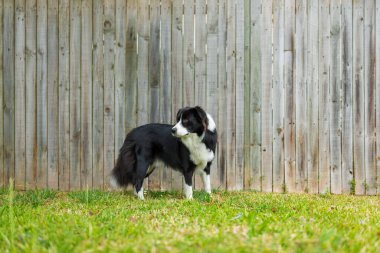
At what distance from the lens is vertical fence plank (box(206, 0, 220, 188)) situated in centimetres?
639

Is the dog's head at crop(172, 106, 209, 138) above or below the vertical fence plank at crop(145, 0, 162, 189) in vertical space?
below

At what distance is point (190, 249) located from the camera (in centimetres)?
240

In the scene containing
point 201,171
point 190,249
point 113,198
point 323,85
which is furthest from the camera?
point 323,85

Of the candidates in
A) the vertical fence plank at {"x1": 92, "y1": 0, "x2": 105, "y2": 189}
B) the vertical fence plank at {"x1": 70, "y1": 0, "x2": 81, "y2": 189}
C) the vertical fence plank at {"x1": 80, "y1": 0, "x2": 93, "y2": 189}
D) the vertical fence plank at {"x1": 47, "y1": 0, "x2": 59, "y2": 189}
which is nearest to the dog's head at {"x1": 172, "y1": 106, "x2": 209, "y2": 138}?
the vertical fence plank at {"x1": 92, "y1": 0, "x2": 105, "y2": 189}

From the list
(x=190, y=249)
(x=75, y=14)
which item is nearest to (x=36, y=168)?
(x=75, y=14)

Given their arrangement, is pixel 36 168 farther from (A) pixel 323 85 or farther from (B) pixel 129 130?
(A) pixel 323 85

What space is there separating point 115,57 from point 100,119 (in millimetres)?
840

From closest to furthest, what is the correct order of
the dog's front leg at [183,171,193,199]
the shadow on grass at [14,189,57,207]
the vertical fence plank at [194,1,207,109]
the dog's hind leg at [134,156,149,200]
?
the shadow on grass at [14,189,57,207], the dog's front leg at [183,171,193,199], the dog's hind leg at [134,156,149,200], the vertical fence plank at [194,1,207,109]

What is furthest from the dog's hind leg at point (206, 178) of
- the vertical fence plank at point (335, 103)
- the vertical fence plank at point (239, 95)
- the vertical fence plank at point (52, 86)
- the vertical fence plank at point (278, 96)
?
the vertical fence plank at point (52, 86)

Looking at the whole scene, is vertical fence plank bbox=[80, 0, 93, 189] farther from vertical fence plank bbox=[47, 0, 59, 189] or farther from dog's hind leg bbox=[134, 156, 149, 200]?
dog's hind leg bbox=[134, 156, 149, 200]

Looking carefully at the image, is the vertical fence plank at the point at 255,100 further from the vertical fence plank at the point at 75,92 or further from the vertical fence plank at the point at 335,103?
the vertical fence plank at the point at 75,92

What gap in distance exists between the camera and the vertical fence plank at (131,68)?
6.46m

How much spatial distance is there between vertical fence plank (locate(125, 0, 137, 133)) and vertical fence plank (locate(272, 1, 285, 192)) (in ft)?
5.97

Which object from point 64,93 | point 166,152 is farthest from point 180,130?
point 64,93
